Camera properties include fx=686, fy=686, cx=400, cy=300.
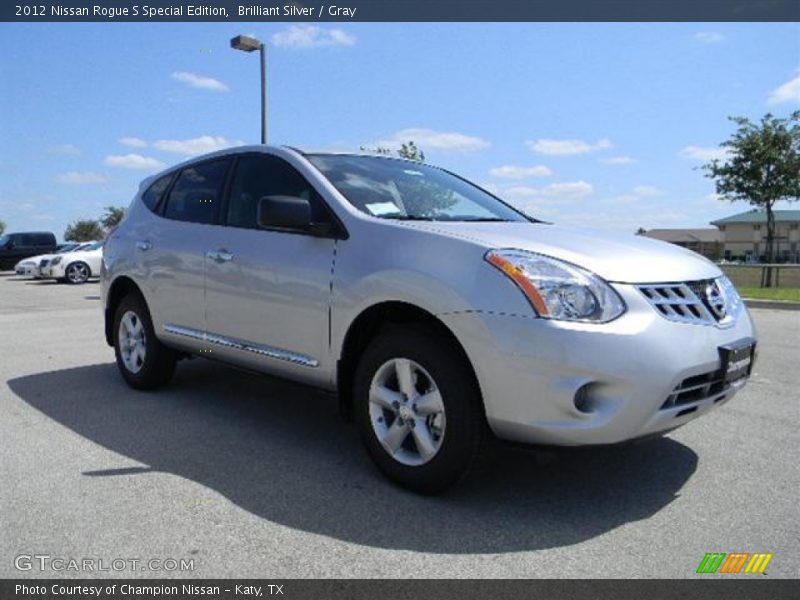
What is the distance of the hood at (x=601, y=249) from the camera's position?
10.0ft

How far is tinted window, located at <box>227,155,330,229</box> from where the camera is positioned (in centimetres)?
418

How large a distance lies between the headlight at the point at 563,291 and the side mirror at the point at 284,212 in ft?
3.81

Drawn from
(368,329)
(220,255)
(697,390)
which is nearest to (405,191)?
(368,329)

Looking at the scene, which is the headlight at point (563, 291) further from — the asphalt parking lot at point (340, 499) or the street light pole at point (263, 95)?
the street light pole at point (263, 95)

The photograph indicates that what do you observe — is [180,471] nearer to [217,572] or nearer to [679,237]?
[217,572]

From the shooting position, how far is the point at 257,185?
4496 millimetres

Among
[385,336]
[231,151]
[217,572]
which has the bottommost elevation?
[217,572]

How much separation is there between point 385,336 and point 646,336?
1.24 meters

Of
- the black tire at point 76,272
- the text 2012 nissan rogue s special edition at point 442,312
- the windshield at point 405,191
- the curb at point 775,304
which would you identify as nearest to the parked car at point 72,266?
the black tire at point 76,272

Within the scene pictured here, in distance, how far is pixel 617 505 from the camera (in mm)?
3260

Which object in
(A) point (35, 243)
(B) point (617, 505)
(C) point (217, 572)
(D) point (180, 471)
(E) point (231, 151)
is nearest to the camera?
(C) point (217, 572)

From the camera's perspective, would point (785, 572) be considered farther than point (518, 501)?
No

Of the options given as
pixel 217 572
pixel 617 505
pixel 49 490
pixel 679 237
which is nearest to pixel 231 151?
pixel 49 490
